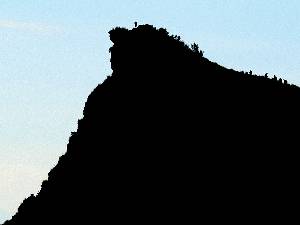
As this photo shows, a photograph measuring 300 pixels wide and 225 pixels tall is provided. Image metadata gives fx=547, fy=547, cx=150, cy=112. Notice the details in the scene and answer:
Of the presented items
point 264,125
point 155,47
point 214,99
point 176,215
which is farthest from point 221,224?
point 155,47

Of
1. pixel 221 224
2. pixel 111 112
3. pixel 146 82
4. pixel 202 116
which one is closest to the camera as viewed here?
pixel 221 224

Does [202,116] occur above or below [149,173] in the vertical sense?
above

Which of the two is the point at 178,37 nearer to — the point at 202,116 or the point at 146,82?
the point at 146,82

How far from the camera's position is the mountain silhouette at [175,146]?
27781 millimetres

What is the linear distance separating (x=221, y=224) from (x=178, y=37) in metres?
17.9

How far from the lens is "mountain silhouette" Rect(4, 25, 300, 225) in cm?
2778

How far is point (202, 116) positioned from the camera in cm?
3241

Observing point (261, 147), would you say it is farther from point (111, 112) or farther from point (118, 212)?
point (111, 112)

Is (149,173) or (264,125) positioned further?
(149,173)

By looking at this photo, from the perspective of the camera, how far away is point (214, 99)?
107 ft

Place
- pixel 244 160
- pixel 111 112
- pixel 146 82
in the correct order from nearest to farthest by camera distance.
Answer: pixel 244 160, pixel 146 82, pixel 111 112

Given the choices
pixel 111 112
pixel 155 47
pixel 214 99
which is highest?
pixel 155 47

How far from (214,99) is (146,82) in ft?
24.9

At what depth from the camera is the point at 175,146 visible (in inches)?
1291
